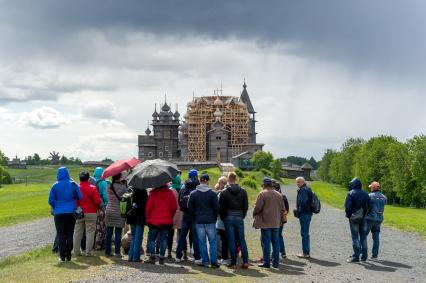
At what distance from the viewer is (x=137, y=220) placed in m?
15.9

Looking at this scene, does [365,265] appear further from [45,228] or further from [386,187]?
[386,187]

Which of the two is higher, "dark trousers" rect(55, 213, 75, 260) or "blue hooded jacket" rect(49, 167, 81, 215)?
"blue hooded jacket" rect(49, 167, 81, 215)

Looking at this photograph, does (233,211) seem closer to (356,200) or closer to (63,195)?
(356,200)

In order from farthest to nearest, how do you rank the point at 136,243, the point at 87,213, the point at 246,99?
the point at 246,99
the point at 87,213
the point at 136,243

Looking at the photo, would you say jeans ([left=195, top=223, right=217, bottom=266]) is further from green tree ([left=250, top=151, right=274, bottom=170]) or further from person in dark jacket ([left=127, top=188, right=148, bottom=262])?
green tree ([left=250, top=151, right=274, bottom=170])

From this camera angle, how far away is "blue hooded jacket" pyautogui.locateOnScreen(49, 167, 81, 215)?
15.6 metres

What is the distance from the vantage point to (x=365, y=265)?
57.3 feet

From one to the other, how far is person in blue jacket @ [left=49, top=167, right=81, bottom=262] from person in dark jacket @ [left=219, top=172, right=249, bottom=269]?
13.6 ft

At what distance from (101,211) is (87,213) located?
1.05 metres

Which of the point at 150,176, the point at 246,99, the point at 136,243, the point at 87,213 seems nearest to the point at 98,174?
the point at 87,213

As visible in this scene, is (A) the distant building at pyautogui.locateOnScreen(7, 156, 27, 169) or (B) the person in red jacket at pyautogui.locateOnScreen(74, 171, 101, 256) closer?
(B) the person in red jacket at pyautogui.locateOnScreen(74, 171, 101, 256)

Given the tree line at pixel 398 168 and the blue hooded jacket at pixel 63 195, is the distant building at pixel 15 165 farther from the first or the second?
the blue hooded jacket at pixel 63 195

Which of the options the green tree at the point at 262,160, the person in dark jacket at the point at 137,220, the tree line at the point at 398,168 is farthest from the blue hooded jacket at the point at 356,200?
the green tree at the point at 262,160

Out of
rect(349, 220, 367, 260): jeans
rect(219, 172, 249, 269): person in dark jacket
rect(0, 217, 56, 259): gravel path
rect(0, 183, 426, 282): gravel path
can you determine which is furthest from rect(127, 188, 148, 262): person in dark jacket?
rect(349, 220, 367, 260): jeans
